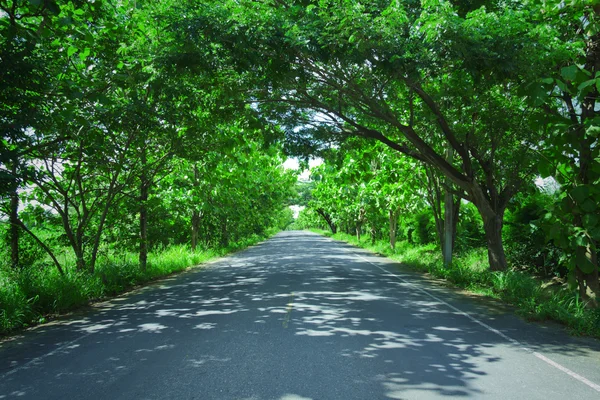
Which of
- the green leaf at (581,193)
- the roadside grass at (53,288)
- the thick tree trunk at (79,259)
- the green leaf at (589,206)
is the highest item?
the green leaf at (581,193)

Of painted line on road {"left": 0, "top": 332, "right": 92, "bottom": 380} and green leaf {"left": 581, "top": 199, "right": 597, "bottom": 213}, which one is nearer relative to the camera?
painted line on road {"left": 0, "top": 332, "right": 92, "bottom": 380}

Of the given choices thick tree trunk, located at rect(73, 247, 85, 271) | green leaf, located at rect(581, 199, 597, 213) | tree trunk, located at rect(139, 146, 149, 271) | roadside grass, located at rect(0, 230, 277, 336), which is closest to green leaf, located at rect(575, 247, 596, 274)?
green leaf, located at rect(581, 199, 597, 213)

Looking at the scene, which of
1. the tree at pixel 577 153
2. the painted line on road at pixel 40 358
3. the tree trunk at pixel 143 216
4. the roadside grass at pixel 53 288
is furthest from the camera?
the tree trunk at pixel 143 216

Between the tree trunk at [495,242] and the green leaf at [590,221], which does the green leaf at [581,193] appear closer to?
the green leaf at [590,221]

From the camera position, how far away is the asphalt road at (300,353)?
4.55 m

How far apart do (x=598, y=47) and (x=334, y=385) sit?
774 centimetres

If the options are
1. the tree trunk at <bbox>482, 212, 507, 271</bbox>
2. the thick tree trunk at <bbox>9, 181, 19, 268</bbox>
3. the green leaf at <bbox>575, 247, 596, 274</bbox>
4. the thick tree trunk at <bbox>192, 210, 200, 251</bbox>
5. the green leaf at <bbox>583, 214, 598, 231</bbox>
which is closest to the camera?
the green leaf at <bbox>583, 214, 598, 231</bbox>

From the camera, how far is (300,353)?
5703 mm

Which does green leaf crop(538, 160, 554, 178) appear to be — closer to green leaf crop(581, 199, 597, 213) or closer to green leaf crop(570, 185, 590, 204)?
green leaf crop(570, 185, 590, 204)

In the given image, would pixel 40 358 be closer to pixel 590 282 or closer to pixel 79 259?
pixel 79 259

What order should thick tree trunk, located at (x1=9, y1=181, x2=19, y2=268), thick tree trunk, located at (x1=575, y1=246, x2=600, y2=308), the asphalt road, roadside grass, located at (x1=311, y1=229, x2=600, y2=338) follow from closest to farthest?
1. the asphalt road
2. roadside grass, located at (x1=311, y1=229, x2=600, y2=338)
3. thick tree trunk, located at (x1=575, y1=246, x2=600, y2=308)
4. thick tree trunk, located at (x1=9, y1=181, x2=19, y2=268)

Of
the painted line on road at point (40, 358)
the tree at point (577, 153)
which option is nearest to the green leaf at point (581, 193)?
the tree at point (577, 153)

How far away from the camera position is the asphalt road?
4.55 m

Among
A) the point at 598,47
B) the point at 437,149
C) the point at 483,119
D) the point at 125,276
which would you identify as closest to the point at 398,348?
the point at 598,47
